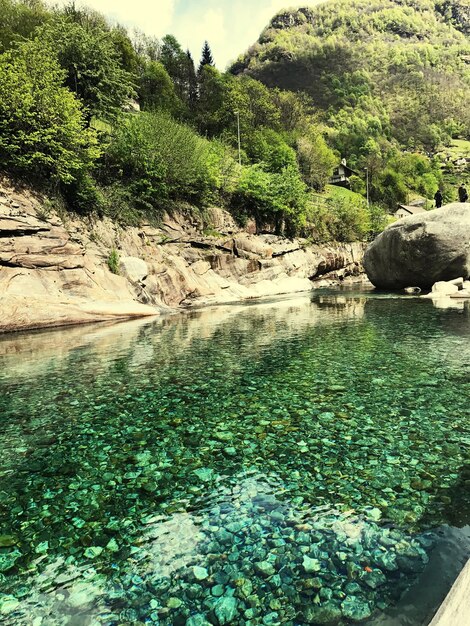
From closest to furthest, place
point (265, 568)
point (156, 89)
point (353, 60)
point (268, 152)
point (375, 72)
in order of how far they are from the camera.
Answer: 1. point (265, 568)
2. point (268, 152)
3. point (156, 89)
4. point (375, 72)
5. point (353, 60)

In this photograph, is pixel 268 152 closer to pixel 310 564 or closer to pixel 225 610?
pixel 310 564

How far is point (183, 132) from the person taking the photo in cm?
3269

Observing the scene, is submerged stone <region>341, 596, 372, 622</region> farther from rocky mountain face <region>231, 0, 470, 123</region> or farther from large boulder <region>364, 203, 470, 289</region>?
rocky mountain face <region>231, 0, 470, 123</region>

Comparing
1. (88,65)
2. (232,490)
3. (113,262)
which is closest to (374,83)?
(88,65)

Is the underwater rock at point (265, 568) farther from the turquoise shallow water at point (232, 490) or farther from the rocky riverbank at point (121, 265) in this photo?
the rocky riverbank at point (121, 265)

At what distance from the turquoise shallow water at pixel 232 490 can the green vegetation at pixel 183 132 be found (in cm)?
1839

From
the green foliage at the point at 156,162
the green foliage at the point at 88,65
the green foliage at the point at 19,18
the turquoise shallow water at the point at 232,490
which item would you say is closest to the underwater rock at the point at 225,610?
the turquoise shallow water at the point at 232,490

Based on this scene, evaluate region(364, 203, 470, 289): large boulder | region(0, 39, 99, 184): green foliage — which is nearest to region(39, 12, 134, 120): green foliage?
region(0, 39, 99, 184): green foliage

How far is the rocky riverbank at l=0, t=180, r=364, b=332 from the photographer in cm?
1698

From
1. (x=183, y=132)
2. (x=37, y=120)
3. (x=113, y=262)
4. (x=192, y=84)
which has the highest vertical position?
(x=192, y=84)

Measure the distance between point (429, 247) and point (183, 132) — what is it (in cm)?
2206

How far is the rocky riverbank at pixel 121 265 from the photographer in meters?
17.0

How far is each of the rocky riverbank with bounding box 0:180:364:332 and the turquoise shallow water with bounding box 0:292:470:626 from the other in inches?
348

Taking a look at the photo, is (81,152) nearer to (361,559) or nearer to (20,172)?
(20,172)
